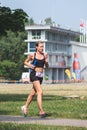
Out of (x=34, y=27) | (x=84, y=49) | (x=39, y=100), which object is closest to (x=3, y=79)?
(x=34, y=27)

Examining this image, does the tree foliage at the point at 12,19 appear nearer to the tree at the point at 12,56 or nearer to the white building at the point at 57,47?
the white building at the point at 57,47

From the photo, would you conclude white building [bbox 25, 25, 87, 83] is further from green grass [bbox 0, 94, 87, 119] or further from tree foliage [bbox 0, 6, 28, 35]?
green grass [bbox 0, 94, 87, 119]

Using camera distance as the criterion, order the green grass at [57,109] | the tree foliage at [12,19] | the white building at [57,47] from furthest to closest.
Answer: the white building at [57,47], the tree foliage at [12,19], the green grass at [57,109]

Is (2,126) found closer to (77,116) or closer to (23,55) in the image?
(77,116)

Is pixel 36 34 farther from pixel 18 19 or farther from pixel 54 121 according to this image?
pixel 54 121

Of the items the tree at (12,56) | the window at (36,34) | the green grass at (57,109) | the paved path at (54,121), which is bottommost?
the tree at (12,56)

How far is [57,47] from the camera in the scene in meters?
123

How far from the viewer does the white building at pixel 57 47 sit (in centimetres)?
11769

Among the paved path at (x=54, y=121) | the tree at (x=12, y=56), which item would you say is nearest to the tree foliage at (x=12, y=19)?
the paved path at (x=54, y=121)

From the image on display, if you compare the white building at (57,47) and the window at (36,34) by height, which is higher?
the window at (36,34)

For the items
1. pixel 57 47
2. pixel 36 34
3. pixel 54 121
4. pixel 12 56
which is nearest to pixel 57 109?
pixel 54 121

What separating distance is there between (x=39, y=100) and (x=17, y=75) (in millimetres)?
111502

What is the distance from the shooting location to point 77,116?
12.4 meters

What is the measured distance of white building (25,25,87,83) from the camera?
386 feet
